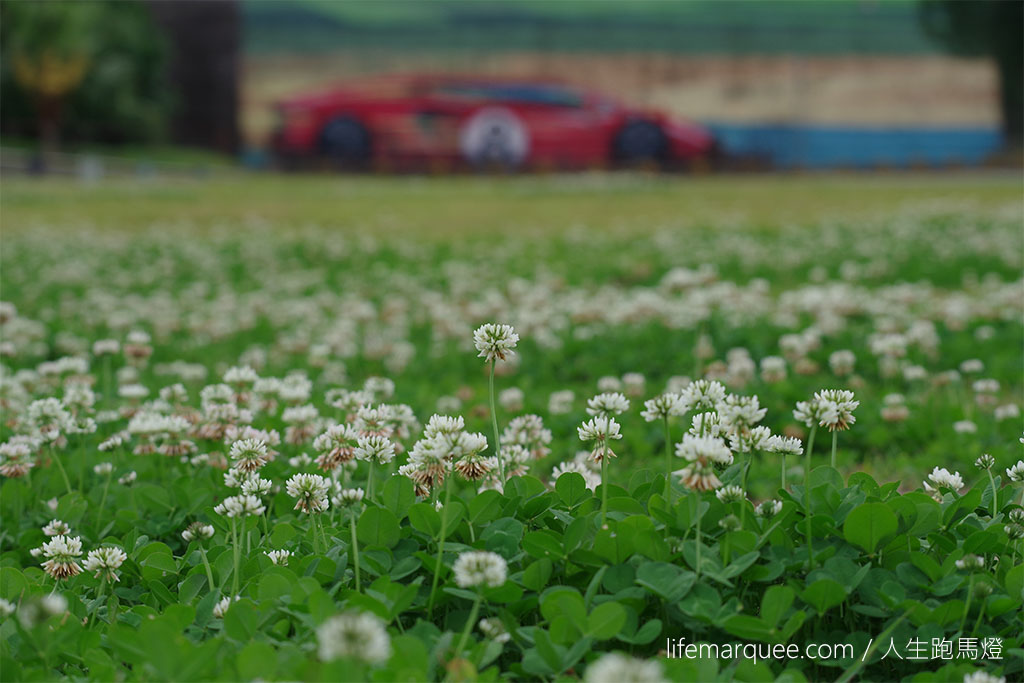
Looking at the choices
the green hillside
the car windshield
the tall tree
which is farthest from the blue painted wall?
the car windshield

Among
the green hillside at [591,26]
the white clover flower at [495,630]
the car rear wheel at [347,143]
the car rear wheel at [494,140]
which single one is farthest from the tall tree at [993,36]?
the white clover flower at [495,630]

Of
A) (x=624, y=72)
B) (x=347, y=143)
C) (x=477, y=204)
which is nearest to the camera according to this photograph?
(x=477, y=204)

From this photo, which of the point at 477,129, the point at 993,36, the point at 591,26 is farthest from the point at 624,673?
the point at 591,26

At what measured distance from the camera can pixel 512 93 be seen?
1551 inches

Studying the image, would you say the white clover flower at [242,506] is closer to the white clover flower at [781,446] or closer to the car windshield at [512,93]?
the white clover flower at [781,446]

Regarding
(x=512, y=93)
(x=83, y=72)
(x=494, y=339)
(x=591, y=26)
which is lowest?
(x=494, y=339)

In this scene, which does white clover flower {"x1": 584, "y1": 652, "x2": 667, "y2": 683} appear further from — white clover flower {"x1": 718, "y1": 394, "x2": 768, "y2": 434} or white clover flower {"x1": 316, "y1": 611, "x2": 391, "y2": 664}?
white clover flower {"x1": 718, "y1": 394, "x2": 768, "y2": 434}

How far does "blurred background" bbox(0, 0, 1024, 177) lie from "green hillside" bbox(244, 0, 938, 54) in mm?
58

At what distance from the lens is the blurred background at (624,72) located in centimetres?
3806

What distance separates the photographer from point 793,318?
6379mm

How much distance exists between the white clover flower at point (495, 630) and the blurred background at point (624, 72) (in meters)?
36.1

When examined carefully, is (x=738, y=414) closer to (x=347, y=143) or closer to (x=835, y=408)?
(x=835, y=408)

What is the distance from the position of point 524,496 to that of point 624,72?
39.2 metres

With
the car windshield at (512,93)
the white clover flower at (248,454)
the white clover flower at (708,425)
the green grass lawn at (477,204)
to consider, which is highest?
the car windshield at (512,93)
